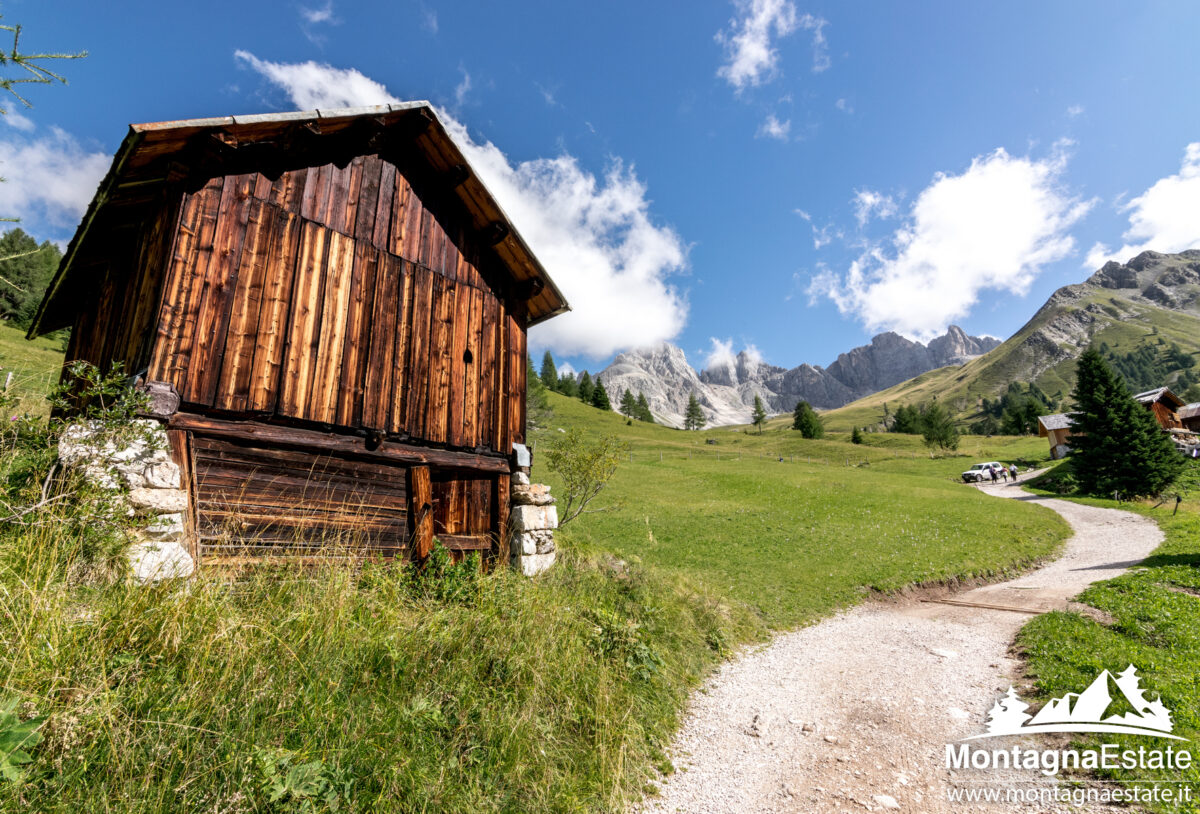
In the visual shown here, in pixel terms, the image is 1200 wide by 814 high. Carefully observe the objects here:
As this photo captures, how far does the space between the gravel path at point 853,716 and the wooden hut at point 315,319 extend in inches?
238

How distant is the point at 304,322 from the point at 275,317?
1.45 ft

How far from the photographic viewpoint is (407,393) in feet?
32.3

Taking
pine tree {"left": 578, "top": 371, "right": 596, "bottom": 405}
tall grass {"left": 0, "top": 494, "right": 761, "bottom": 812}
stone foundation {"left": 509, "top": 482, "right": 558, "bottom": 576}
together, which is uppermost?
pine tree {"left": 578, "top": 371, "right": 596, "bottom": 405}

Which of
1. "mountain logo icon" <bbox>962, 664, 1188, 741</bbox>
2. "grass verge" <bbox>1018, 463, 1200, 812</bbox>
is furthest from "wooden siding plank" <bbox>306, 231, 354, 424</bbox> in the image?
"grass verge" <bbox>1018, 463, 1200, 812</bbox>

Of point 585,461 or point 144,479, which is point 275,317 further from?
point 585,461

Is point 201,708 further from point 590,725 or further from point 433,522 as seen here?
point 433,522

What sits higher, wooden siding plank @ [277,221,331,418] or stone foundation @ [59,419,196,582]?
wooden siding plank @ [277,221,331,418]

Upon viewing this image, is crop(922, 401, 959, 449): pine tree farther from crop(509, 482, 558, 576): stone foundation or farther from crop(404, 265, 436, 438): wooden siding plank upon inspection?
crop(404, 265, 436, 438): wooden siding plank

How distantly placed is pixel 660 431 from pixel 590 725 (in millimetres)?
90663

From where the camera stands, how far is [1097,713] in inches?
249

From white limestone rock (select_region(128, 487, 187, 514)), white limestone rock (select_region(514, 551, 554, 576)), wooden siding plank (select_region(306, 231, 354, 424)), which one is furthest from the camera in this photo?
white limestone rock (select_region(514, 551, 554, 576))

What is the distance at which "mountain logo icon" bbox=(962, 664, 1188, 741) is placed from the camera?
5.94 metres

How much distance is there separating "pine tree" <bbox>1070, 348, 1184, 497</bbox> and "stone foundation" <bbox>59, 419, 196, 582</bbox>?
53508 millimetres

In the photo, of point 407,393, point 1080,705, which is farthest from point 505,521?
point 1080,705
